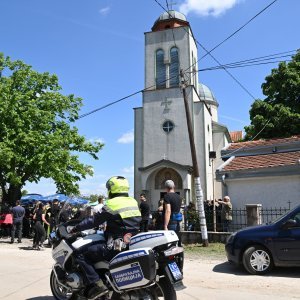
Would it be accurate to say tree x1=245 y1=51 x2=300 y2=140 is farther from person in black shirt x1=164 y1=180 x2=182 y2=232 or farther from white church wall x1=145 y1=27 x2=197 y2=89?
person in black shirt x1=164 y1=180 x2=182 y2=232

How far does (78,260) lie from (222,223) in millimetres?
9767

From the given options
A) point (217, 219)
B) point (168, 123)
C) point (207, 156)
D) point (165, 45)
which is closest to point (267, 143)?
point (217, 219)

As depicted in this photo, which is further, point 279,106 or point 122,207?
point 279,106

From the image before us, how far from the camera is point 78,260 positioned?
5406 mm

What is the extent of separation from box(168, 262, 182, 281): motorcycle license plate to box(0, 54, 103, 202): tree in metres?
15.5

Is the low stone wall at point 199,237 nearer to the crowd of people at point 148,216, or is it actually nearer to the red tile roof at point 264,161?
the crowd of people at point 148,216

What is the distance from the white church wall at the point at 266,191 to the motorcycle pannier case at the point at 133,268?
11.6 metres

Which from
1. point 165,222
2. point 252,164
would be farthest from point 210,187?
point 165,222

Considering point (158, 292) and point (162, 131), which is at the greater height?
point (162, 131)

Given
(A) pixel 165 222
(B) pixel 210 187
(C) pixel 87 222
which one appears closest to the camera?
(C) pixel 87 222

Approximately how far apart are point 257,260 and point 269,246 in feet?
1.32

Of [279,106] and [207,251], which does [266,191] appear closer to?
[207,251]

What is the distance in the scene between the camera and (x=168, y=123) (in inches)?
1246

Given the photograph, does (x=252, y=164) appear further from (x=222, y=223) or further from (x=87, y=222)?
(x=87, y=222)
